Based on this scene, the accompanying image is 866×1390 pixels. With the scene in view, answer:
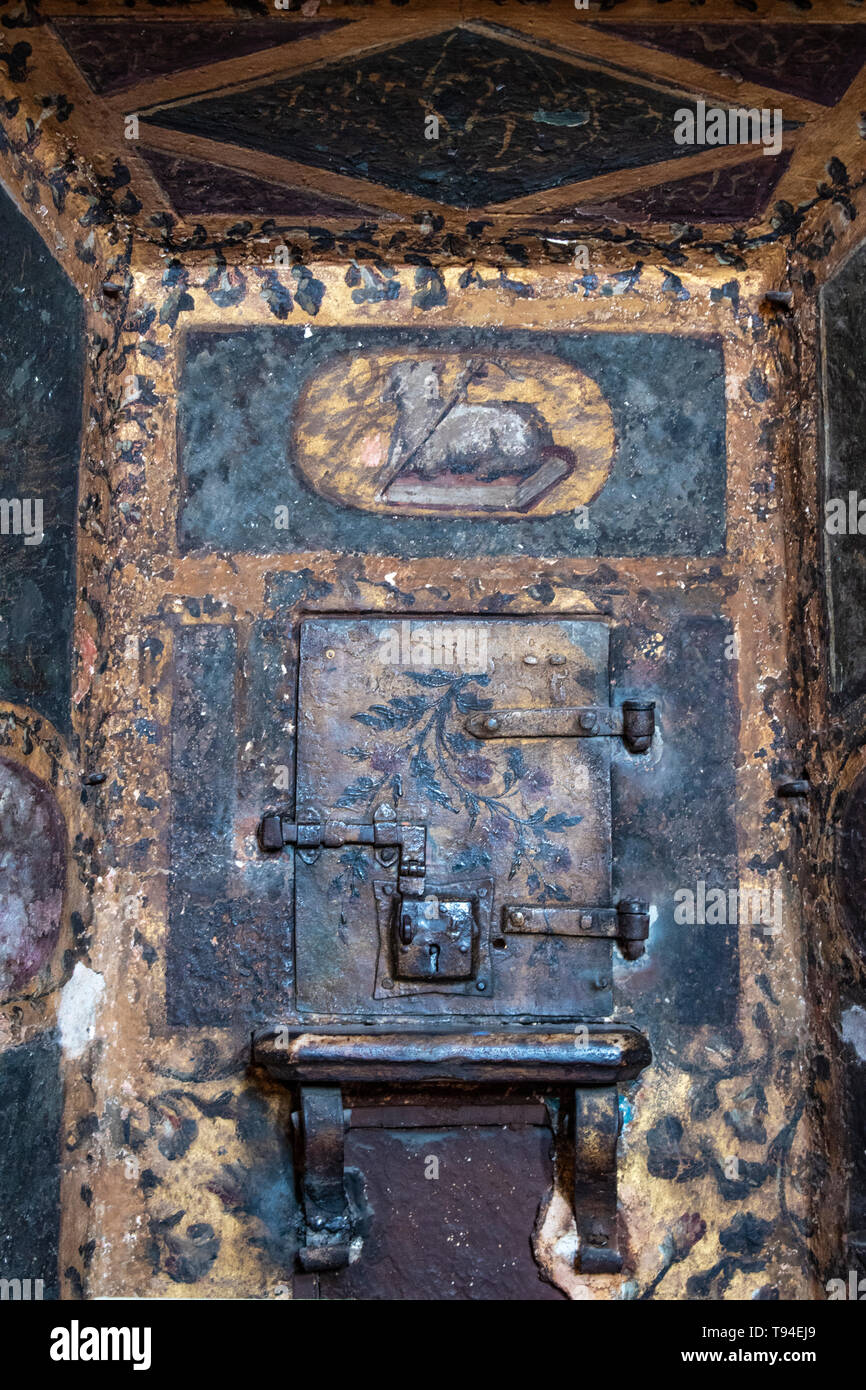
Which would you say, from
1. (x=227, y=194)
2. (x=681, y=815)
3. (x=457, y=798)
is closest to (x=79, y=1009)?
(x=457, y=798)

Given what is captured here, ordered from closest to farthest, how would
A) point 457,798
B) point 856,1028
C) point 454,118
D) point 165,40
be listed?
point 165,40 < point 454,118 < point 856,1028 < point 457,798

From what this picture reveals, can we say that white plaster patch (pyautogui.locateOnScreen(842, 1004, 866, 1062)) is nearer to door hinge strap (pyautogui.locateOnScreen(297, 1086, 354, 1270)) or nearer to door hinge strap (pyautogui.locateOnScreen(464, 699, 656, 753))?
door hinge strap (pyautogui.locateOnScreen(464, 699, 656, 753))

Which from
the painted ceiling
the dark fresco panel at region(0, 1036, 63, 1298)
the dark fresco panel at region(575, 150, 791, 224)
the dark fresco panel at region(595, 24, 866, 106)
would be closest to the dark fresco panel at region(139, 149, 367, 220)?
the painted ceiling

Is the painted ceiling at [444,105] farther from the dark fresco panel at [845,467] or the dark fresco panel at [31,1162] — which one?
the dark fresco panel at [31,1162]

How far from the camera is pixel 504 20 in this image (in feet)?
5.75

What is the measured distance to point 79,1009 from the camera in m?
2.03

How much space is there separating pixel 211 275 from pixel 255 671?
0.75 meters

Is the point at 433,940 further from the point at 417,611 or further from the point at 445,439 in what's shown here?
the point at 445,439

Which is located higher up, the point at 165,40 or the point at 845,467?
the point at 165,40

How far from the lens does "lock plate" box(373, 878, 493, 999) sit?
2053 millimetres

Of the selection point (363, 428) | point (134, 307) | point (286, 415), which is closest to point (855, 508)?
point (363, 428)

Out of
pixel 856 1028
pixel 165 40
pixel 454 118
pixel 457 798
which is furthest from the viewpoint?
pixel 457 798

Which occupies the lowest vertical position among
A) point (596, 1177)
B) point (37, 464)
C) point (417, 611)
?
point (596, 1177)

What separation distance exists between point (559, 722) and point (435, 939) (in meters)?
0.44
